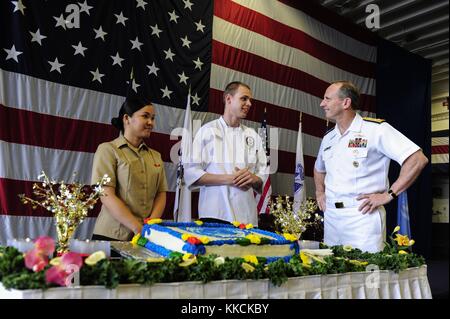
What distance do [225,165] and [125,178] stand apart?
2.26 feet

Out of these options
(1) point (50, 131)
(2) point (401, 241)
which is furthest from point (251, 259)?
(1) point (50, 131)

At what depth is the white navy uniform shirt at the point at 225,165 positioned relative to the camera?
2502mm

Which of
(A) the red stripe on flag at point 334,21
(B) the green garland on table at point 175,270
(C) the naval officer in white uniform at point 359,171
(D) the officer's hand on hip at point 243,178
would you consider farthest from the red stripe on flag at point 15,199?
(A) the red stripe on flag at point 334,21

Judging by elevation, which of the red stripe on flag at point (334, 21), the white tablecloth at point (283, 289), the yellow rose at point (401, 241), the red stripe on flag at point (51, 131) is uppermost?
the red stripe on flag at point (334, 21)

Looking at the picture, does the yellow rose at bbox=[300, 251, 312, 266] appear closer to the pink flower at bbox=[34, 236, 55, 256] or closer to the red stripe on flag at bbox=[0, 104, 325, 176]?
the pink flower at bbox=[34, 236, 55, 256]

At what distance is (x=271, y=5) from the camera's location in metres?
5.12

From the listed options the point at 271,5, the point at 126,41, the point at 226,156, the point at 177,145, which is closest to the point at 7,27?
the point at 126,41

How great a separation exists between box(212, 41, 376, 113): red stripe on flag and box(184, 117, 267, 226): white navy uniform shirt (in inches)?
78.2

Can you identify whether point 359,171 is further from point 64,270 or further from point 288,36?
point 288,36

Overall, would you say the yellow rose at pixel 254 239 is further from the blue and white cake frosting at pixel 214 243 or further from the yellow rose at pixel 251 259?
the yellow rose at pixel 251 259

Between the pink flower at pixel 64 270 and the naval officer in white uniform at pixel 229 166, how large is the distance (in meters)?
1.44

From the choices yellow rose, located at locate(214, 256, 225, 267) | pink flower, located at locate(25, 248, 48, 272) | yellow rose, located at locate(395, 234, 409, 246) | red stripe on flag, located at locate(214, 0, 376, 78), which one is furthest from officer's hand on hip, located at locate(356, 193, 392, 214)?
red stripe on flag, located at locate(214, 0, 376, 78)

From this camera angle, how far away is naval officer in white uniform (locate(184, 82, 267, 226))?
2.46 metres

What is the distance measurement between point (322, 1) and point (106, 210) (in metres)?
4.91
